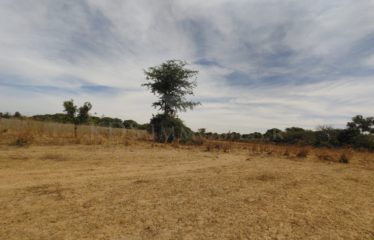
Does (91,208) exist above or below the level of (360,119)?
below

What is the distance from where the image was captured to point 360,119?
3762 cm

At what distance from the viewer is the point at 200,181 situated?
681cm

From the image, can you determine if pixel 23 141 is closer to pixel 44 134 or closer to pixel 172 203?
pixel 44 134

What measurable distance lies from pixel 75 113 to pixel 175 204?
1381 centimetres

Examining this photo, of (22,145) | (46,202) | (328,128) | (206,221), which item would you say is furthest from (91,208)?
(328,128)

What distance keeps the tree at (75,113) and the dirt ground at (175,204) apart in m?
8.70

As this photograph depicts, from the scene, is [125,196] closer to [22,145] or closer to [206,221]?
[206,221]

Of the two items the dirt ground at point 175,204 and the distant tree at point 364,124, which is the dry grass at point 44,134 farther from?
the distant tree at point 364,124

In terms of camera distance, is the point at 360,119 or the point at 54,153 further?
the point at 360,119

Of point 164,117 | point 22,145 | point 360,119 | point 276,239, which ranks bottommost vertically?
point 276,239

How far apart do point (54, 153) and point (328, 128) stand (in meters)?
34.7

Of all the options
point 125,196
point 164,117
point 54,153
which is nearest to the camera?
point 125,196

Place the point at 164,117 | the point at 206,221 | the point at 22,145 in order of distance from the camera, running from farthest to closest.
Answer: the point at 164,117 < the point at 22,145 < the point at 206,221

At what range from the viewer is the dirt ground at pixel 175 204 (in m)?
3.77
